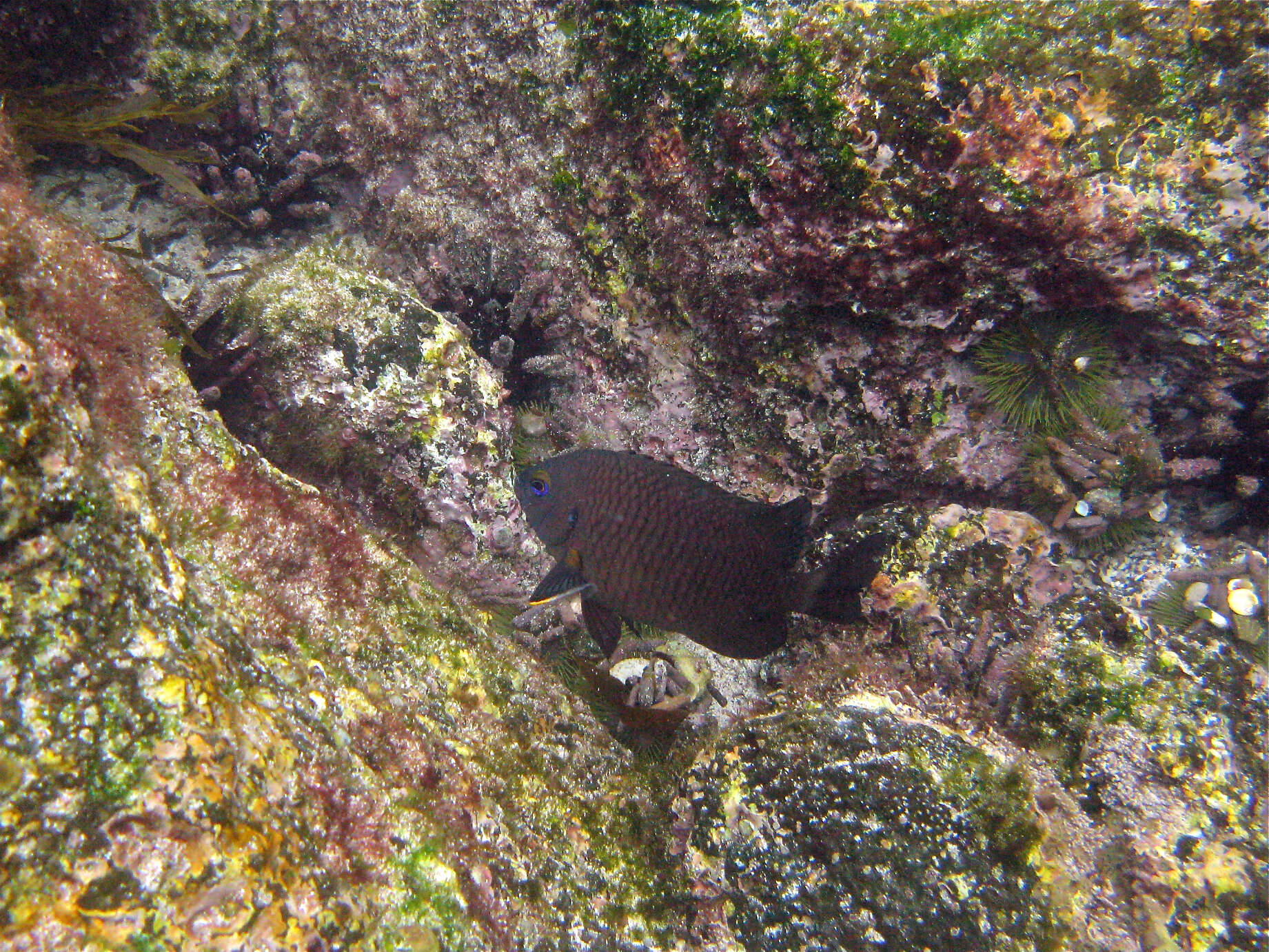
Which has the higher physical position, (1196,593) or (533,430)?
(533,430)

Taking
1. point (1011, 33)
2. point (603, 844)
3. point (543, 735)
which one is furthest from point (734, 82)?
point (603, 844)

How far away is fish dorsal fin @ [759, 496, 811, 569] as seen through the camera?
2652mm

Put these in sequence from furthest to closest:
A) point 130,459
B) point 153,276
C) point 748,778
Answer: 1. point 153,276
2. point 748,778
3. point 130,459

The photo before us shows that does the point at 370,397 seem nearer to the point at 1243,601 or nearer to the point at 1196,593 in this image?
the point at 1196,593

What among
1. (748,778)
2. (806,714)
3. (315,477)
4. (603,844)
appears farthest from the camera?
(315,477)

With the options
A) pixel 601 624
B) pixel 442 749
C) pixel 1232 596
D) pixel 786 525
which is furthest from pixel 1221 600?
pixel 442 749

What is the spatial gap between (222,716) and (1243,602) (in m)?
4.16

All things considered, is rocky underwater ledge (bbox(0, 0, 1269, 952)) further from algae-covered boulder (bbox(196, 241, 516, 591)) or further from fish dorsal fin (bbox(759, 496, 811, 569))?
fish dorsal fin (bbox(759, 496, 811, 569))

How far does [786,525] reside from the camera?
267 centimetres

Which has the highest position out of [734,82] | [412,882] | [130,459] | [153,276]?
[734,82]

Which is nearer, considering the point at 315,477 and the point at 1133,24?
the point at 1133,24

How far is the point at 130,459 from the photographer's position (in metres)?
1.72

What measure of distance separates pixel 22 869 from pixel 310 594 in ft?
3.57

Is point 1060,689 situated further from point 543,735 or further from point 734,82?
point 734,82
